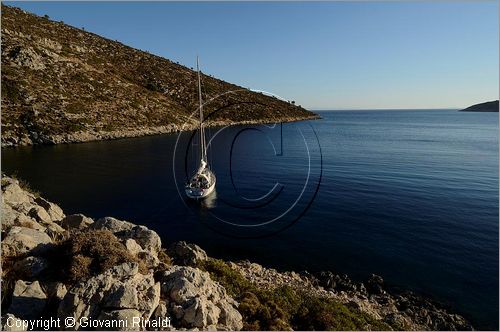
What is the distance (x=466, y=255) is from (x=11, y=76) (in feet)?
361

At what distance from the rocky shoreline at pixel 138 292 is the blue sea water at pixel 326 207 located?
16.7 feet

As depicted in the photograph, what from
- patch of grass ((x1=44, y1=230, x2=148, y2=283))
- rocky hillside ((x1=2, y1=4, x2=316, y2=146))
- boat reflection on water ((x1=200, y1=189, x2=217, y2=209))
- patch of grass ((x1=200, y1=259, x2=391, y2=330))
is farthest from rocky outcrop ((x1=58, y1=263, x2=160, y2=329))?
rocky hillside ((x1=2, y1=4, x2=316, y2=146))

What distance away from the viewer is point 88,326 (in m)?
11.6

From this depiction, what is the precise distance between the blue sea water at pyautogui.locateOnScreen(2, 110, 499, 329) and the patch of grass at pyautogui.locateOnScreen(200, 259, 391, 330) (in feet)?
22.6

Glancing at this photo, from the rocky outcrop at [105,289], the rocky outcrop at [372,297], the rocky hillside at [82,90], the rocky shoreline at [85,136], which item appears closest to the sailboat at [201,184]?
the rocky outcrop at [372,297]

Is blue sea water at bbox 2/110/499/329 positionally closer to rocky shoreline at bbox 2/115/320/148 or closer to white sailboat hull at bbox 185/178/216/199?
white sailboat hull at bbox 185/178/216/199

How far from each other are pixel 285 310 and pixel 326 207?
24453mm

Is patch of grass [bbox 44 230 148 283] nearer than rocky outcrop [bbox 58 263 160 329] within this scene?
No

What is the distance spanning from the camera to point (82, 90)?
351 feet

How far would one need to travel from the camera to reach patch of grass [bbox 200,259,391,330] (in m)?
15.2

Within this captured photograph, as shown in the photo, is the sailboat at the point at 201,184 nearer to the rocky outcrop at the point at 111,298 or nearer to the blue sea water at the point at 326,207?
the blue sea water at the point at 326,207

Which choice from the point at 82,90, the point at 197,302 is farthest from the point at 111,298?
the point at 82,90

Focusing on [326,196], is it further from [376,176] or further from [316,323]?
[316,323]

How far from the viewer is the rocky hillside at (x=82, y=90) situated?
87375 mm
